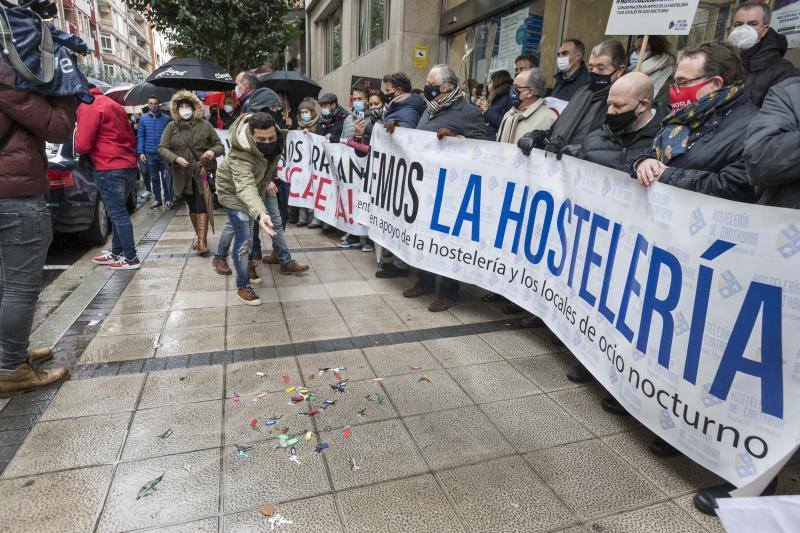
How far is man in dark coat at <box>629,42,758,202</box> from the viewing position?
2264 mm

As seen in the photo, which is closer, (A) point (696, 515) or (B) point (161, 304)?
(A) point (696, 515)

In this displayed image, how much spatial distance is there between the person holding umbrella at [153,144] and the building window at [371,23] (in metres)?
5.93

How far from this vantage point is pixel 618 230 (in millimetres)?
2637

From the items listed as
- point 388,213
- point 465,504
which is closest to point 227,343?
point 388,213

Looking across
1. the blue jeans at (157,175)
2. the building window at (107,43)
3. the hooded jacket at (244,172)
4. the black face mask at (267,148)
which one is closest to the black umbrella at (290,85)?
the blue jeans at (157,175)

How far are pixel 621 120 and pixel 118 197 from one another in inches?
185

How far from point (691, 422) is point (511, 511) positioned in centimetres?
86

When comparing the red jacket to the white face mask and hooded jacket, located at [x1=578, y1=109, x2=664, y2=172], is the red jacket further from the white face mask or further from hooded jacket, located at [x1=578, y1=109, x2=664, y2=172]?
the white face mask

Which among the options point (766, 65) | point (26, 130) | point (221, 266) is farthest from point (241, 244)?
point (766, 65)

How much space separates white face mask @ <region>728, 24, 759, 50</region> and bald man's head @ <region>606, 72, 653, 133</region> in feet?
2.82

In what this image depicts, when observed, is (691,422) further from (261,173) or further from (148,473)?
(261,173)

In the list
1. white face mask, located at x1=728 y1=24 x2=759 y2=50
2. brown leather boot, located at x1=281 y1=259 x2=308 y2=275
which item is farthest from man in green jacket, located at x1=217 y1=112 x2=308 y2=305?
white face mask, located at x1=728 y1=24 x2=759 y2=50

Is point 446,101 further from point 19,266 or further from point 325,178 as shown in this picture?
point 19,266

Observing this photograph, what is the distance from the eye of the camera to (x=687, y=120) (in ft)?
7.93
